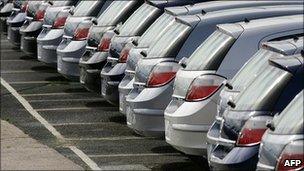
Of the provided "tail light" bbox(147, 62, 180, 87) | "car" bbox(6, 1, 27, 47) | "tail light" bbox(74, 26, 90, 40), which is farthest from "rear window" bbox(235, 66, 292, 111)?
"car" bbox(6, 1, 27, 47)

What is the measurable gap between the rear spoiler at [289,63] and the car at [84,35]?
8.34m

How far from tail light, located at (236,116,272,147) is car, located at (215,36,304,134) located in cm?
64

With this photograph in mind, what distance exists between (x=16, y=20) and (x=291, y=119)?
54.1ft

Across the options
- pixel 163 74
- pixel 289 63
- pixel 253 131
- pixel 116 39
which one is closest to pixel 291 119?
pixel 289 63

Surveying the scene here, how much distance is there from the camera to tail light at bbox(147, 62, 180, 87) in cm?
1544

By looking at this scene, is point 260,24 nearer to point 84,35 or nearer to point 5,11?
point 84,35

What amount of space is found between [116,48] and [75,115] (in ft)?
6.15

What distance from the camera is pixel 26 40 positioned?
83.7 ft

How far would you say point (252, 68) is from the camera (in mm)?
12609

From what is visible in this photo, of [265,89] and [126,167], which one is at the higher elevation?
[265,89]

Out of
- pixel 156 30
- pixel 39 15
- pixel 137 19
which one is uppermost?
pixel 156 30

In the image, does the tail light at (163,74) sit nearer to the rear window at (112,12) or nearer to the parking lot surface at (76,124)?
the parking lot surface at (76,124)

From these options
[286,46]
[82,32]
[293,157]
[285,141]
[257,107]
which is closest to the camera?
[293,157]

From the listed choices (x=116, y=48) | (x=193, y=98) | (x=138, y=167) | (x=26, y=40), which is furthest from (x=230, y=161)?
(x=26, y=40)
